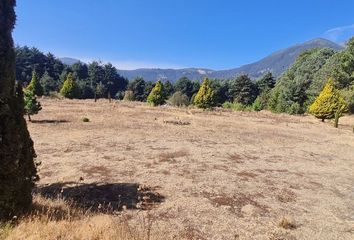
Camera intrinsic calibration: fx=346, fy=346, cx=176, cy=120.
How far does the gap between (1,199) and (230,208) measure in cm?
565

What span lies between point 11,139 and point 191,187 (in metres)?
5.94

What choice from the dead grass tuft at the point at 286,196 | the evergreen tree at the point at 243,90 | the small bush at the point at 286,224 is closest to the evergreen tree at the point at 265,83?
the evergreen tree at the point at 243,90

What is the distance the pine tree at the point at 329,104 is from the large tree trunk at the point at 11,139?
34616 millimetres

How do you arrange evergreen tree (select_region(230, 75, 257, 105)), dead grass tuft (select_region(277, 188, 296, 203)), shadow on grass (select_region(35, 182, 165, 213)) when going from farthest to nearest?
evergreen tree (select_region(230, 75, 257, 105)) < dead grass tuft (select_region(277, 188, 296, 203)) < shadow on grass (select_region(35, 182, 165, 213))

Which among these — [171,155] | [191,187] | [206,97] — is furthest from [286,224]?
[206,97]

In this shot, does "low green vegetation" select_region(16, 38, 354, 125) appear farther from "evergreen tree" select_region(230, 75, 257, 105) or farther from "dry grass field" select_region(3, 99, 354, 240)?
"dry grass field" select_region(3, 99, 354, 240)

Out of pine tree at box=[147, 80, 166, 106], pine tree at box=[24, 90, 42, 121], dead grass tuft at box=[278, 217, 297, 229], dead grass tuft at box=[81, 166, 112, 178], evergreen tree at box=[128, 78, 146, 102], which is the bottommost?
evergreen tree at box=[128, 78, 146, 102]

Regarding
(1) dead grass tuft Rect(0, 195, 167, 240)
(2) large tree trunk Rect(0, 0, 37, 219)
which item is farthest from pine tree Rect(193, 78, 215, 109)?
(1) dead grass tuft Rect(0, 195, 167, 240)

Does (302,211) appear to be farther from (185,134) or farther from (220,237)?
(185,134)

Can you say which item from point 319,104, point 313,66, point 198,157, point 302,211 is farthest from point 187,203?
point 313,66

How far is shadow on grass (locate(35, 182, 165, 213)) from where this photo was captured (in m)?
8.74

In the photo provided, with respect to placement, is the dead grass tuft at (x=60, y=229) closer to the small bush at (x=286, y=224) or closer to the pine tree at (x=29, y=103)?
the small bush at (x=286, y=224)

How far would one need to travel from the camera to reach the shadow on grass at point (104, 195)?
8742 mm

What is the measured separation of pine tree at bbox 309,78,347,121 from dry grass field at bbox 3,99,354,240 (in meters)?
17.4
